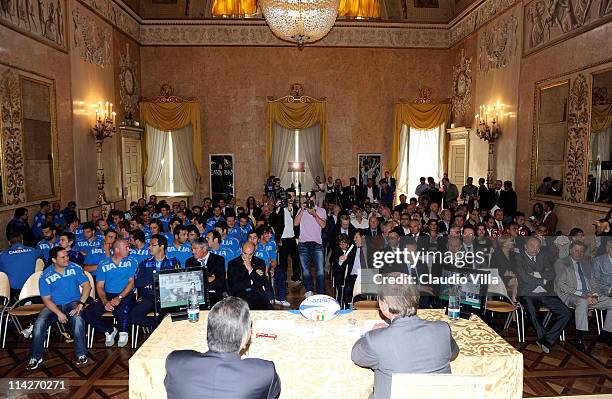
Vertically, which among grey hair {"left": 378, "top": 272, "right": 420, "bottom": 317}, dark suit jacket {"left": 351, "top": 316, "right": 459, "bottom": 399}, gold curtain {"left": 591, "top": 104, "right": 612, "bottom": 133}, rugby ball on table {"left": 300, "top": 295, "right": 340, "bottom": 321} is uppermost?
gold curtain {"left": 591, "top": 104, "right": 612, "bottom": 133}

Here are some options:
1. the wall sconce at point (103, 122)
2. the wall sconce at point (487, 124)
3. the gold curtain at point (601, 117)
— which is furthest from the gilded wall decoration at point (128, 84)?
the gold curtain at point (601, 117)

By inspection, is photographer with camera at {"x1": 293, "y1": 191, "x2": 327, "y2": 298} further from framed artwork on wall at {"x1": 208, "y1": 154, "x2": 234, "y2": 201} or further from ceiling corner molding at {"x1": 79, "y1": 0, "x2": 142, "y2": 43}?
framed artwork on wall at {"x1": 208, "y1": 154, "x2": 234, "y2": 201}

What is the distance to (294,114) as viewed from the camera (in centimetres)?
1638

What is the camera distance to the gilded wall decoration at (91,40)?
446 inches

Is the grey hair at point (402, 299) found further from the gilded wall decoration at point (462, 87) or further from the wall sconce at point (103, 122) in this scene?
the gilded wall decoration at point (462, 87)

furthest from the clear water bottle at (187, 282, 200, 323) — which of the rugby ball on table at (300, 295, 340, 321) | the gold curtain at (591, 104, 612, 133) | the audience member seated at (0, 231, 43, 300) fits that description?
the gold curtain at (591, 104, 612, 133)

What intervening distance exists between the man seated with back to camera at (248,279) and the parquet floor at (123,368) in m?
1.50

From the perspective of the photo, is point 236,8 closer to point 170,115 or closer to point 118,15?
point 118,15

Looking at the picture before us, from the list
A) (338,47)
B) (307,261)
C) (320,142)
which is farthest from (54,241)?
(338,47)

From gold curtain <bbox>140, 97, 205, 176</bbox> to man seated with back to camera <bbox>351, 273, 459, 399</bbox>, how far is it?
Answer: 14070 millimetres

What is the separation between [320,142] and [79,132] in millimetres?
7849

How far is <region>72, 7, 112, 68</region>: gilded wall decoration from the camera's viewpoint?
11.3m

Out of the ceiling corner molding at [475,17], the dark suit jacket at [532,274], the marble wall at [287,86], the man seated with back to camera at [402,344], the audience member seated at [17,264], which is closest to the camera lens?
the man seated with back to camera at [402,344]

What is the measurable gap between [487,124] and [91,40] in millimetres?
10405
